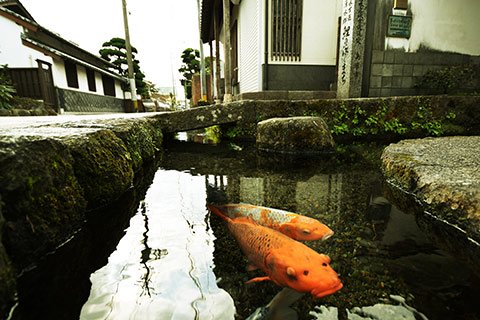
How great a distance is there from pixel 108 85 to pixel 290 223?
23.5 m

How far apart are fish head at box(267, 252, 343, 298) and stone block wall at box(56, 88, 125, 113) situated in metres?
16.2

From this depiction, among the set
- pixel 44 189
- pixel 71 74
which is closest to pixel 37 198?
pixel 44 189

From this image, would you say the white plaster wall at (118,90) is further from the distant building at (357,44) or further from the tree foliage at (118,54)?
the distant building at (357,44)

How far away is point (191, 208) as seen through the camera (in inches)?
93.2

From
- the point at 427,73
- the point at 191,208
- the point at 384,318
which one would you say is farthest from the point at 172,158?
the point at 427,73

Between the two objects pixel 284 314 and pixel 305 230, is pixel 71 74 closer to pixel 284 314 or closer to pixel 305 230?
pixel 305 230

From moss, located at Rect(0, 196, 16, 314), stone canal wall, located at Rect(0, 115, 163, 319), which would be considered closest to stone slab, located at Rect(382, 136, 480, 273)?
moss, located at Rect(0, 196, 16, 314)

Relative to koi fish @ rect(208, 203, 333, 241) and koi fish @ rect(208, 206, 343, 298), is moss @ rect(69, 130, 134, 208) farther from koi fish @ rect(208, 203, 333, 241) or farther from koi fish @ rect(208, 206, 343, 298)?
koi fish @ rect(208, 206, 343, 298)

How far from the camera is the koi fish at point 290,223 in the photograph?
5.62 feet

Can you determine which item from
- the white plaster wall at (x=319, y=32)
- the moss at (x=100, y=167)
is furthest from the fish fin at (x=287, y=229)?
the white plaster wall at (x=319, y=32)

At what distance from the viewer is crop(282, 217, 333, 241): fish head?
171 cm

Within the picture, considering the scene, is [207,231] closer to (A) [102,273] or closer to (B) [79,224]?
(A) [102,273]

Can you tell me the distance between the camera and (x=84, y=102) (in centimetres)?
1619

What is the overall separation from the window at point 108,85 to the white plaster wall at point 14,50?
22.2 feet
